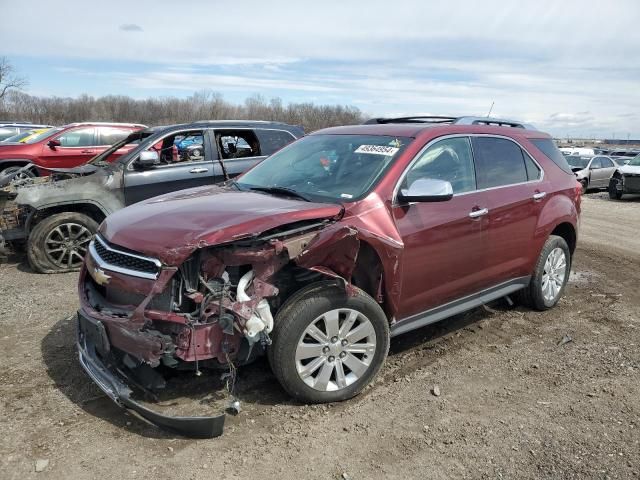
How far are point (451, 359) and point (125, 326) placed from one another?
256cm

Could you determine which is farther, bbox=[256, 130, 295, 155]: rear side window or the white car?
the white car

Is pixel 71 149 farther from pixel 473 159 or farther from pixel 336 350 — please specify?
pixel 336 350

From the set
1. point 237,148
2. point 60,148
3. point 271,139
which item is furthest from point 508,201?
point 60,148

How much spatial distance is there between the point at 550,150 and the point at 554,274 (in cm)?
127

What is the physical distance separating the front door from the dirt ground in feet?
1.91

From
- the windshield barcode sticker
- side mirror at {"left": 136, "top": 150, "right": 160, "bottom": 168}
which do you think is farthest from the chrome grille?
the windshield barcode sticker

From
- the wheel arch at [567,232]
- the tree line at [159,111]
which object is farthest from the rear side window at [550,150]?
the tree line at [159,111]

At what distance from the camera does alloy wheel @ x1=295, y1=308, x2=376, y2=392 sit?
338 centimetres

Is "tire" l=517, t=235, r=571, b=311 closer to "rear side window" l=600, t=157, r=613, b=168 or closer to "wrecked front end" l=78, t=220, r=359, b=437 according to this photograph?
"wrecked front end" l=78, t=220, r=359, b=437

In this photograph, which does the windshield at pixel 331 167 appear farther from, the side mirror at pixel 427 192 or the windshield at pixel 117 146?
the windshield at pixel 117 146

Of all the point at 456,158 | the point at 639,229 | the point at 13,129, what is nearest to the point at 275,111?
the point at 13,129

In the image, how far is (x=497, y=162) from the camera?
4703mm

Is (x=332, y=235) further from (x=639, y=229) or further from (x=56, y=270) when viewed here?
(x=639, y=229)

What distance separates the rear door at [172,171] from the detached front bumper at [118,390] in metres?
3.96
